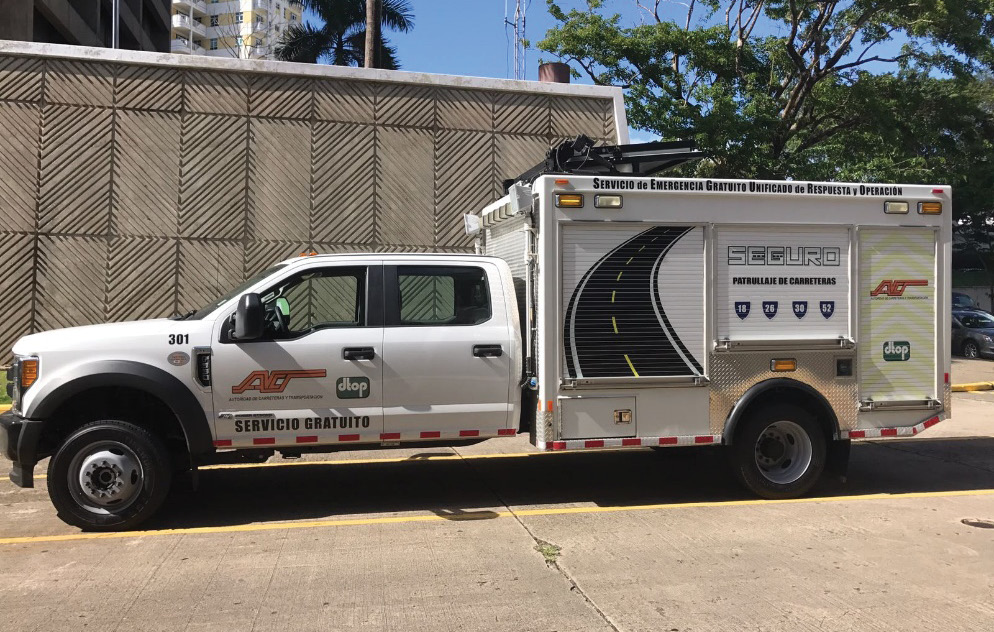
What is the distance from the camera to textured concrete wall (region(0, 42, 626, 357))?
13867 mm

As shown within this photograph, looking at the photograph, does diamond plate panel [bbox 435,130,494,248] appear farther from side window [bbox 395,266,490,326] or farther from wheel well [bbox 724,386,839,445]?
wheel well [bbox 724,386,839,445]

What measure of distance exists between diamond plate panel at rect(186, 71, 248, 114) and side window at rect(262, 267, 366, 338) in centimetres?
947

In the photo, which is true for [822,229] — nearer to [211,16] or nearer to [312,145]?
[312,145]

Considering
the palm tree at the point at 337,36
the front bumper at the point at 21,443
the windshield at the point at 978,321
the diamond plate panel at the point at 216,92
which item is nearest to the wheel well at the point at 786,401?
the front bumper at the point at 21,443

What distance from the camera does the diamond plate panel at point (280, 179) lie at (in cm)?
1459

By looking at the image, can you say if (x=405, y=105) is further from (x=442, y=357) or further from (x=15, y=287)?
(x=442, y=357)

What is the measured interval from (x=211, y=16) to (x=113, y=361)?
81481 millimetres

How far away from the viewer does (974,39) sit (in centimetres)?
1783

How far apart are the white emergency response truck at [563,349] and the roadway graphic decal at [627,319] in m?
0.02

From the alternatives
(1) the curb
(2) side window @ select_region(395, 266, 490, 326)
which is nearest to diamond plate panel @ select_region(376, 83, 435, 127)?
(2) side window @ select_region(395, 266, 490, 326)

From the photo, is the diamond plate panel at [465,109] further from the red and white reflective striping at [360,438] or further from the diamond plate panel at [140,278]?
the red and white reflective striping at [360,438]

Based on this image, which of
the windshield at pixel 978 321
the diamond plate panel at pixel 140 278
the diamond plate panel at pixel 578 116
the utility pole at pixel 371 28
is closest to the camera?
the diamond plate panel at pixel 140 278

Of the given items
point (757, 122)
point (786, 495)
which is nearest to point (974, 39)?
point (757, 122)

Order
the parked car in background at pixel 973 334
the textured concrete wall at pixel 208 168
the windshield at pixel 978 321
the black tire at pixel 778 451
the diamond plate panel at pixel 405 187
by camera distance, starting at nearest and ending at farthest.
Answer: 1. the black tire at pixel 778 451
2. the textured concrete wall at pixel 208 168
3. the diamond plate panel at pixel 405 187
4. the parked car in background at pixel 973 334
5. the windshield at pixel 978 321
